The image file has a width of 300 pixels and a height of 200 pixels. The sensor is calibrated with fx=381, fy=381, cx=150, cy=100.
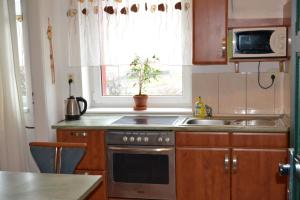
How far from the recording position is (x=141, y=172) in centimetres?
301

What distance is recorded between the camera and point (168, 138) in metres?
2.90

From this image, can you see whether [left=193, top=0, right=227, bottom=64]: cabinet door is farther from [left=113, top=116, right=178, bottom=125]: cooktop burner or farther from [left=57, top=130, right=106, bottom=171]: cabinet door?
[left=57, top=130, right=106, bottom=171]: cabinet door

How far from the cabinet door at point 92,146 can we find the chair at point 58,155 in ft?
2.59

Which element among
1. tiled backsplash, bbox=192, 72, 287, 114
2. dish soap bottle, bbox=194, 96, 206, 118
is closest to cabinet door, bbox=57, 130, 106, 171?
dish soap bottle, bbox=194, 96, 206, 118

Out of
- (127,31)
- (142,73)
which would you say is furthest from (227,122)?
(127,31)

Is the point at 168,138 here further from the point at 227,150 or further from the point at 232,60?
the point at 232,60

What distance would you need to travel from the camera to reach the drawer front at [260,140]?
2.74 m

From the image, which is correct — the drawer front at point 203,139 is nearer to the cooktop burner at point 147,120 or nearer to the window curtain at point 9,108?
the cooktop burner at point 147,120

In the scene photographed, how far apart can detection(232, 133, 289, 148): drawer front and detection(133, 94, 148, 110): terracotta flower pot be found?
1.00m

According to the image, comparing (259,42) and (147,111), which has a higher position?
(259,42)

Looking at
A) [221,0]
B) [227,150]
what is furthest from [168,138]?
[221,0]

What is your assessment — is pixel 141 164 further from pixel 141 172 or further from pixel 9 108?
pixel 9 108

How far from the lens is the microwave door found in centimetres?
289

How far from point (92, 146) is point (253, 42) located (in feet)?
4.92
